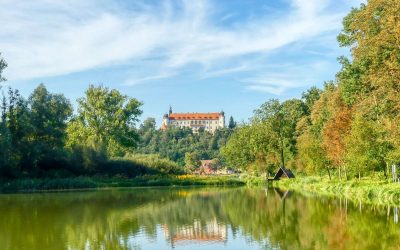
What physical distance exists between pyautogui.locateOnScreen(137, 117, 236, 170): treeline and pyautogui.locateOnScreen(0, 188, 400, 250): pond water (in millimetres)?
107690

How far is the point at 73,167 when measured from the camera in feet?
202

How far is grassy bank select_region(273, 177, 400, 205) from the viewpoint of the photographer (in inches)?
1230

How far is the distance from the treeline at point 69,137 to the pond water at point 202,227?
2858 centimetres

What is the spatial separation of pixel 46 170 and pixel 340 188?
35.4 metres

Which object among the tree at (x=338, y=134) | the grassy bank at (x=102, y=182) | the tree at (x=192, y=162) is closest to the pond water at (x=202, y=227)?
the tree at (x=338, y=134)

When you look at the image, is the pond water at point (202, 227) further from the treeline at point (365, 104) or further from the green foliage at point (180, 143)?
the green foliage at point (180, 143)

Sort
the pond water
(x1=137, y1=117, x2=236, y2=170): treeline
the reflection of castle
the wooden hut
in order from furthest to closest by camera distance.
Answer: (x1=137, y1=117, x2=236, y2=170): treeline → the wooden hut → the reflection of castle → the pond water

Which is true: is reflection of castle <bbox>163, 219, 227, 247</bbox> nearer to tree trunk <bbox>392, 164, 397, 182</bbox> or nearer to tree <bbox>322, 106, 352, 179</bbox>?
tree trunk <bbox>392, 164, 397, 182</bbox>

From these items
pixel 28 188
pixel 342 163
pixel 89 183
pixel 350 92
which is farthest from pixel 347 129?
pixel 28 188

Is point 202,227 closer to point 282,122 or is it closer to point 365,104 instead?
point 365,104

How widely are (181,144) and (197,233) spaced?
14291cm

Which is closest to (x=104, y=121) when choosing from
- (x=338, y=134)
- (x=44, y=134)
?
(x=44, y=134)

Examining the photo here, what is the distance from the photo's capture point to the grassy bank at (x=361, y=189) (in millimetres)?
31250

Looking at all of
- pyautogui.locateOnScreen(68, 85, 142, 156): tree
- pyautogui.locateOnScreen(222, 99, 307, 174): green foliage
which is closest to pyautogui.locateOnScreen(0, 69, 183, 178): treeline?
pyautogui.locateOnScreen(68, 85, 142, 156): tree
